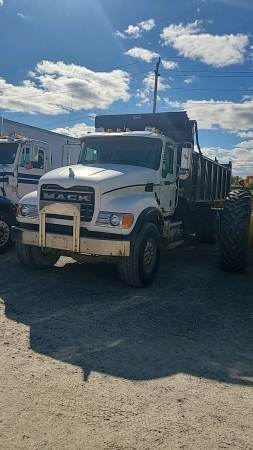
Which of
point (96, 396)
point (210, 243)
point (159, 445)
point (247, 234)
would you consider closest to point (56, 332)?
point (96, 396)

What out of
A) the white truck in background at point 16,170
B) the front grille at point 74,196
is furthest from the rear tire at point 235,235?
the white truck in background at point 16,170

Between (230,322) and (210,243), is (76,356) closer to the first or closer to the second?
(230,322)

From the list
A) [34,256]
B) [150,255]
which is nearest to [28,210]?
[34,256]

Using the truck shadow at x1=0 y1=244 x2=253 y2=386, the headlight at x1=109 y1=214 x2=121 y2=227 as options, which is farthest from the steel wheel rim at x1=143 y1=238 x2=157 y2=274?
the headlight at x1=109 y1=214 x2=121 y2=227

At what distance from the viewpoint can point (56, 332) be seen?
4277 millimetres

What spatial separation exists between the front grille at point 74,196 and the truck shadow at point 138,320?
124cm

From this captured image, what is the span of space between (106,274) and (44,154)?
4.38 metres

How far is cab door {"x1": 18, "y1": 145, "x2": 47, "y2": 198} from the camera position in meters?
9.14

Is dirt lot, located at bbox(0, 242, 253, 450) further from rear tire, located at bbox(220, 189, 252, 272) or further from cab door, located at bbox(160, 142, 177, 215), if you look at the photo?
cab door, located at bbox(160, 142, 177, 215)

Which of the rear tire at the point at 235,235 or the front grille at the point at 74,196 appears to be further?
the rear tire at the point at 235,235

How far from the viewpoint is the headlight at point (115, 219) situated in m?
5.54

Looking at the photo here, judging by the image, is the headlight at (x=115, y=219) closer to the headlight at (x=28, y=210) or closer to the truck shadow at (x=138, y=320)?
the truck shadow at (x=138, y=320)

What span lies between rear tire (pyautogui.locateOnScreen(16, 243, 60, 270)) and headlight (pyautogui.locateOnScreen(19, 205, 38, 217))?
65 cm

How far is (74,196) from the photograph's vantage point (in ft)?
19.1
